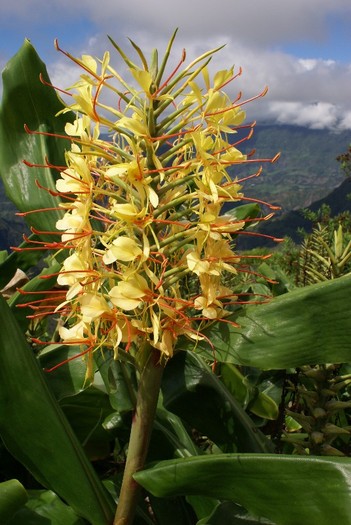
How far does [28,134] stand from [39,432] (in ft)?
3.82

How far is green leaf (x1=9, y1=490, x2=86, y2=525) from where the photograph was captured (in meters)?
1.42

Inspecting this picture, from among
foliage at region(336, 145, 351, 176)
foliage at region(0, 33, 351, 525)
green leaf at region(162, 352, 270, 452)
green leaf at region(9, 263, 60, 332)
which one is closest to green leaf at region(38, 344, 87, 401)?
foliage at region(0, 33, 351, 525)

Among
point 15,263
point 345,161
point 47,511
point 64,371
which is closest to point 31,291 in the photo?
point 64,371

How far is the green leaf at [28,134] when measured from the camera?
6.42ft

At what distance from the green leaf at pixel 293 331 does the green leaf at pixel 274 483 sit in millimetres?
277

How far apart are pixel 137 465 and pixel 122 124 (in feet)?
2.80

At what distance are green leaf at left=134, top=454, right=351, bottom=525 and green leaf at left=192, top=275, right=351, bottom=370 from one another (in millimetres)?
277

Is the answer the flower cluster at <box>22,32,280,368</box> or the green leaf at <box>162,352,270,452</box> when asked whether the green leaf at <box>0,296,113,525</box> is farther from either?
Result: the green leaf at <box>162,352,270,452</box>

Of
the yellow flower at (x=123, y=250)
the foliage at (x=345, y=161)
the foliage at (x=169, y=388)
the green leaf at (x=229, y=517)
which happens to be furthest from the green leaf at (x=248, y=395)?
the foliage at (x=345, y=161)

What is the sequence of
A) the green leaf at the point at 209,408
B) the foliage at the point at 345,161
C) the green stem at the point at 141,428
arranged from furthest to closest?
the foliage at the point at 345,161, the green leaf at the point at 209,408, the green stem at the point at 141,428

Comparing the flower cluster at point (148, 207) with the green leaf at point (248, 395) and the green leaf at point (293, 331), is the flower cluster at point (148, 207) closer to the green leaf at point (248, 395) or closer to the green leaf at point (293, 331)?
the green leaf at point (293, 331)

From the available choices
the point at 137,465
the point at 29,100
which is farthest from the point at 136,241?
the point at 29,100

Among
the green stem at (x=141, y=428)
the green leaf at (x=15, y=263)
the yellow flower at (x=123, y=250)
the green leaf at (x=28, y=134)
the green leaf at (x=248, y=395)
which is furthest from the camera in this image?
the green leaf at (x=15, y=263)

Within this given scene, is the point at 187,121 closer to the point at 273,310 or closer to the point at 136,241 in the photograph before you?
the point at 136,241
